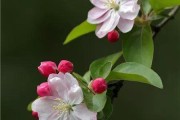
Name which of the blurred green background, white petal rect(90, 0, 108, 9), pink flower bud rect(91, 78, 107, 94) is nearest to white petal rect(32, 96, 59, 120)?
pink flower bud rect(91, 78, 107, 94)

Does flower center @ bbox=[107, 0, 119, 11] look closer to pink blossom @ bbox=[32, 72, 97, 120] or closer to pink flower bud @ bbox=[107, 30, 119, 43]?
pink flower bud @ bbox=[107, 30, 119, 43]

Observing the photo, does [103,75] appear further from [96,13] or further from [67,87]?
[96,13]

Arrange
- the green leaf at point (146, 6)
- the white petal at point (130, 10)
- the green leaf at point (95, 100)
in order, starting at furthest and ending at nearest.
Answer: the green leaf at point (146, 6) → the white petal at point (130, 10) → the green leaf at point (95, 100)

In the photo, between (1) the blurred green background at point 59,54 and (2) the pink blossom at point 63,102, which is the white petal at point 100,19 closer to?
(2) the pink blossom at point 63,102

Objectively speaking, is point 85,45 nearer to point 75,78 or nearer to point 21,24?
point 21,24

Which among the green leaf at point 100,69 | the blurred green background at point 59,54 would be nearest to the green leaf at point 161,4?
the green leaf at point 100,69
